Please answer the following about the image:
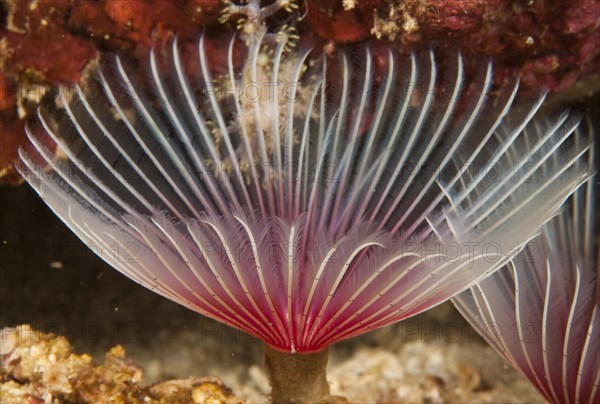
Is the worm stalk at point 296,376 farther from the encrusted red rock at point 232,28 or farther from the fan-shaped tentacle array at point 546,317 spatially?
the encrusted red rock at point 232,28

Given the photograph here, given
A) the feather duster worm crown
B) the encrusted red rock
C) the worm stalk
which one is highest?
the encrusted red rock

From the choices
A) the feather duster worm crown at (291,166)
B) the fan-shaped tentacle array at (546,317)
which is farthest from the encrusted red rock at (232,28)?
the fan-shaped tentacle array at (546,317)

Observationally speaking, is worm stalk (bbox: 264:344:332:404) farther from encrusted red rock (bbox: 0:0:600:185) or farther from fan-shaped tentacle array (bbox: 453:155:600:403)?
encrusted red rock (bbox: 0:0:600:185)

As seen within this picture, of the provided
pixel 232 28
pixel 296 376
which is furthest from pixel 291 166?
pixel 296 376

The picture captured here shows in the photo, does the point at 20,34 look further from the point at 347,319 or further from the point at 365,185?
the point at 347,319

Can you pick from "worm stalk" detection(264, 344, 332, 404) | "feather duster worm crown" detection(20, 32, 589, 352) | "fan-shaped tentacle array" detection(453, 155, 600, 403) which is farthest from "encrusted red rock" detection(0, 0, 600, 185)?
"worm stalk" detection(264, 344, 332, 404)

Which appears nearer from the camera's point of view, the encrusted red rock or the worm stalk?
the encrusted red rock

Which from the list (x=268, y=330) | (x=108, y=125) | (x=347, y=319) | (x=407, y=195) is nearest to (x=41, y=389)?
(x=268, y=330)
